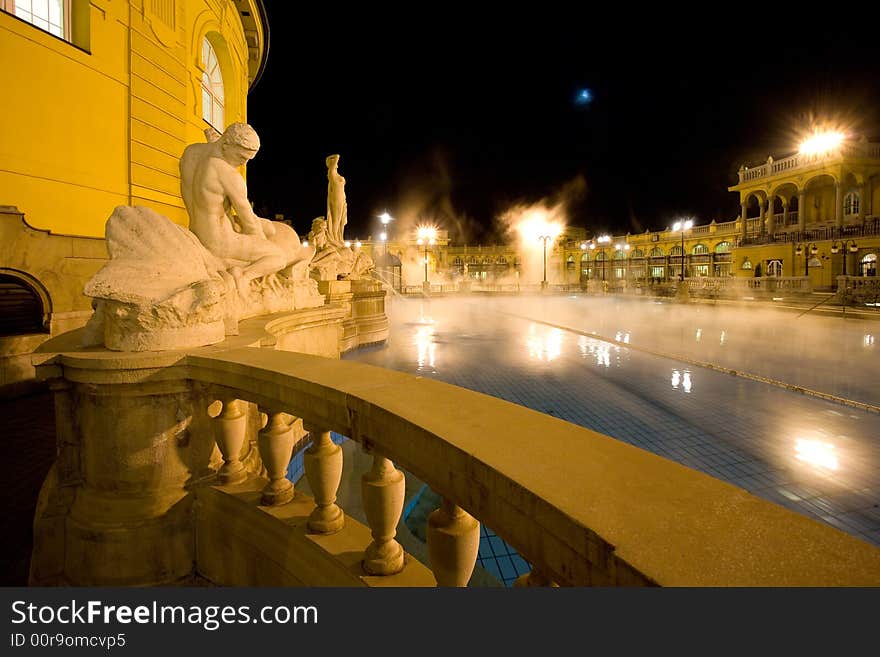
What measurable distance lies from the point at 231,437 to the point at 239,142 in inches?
120

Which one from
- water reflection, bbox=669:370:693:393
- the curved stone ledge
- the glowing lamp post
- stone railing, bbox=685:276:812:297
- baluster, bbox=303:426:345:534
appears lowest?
water reflection, bbox=669:370:693:393

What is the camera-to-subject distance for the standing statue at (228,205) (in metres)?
4.50

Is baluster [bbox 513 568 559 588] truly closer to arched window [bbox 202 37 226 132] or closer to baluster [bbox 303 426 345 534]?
baluster [bbox 303 426 345 534]

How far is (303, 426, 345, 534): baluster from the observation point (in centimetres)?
201

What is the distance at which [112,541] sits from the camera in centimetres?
251

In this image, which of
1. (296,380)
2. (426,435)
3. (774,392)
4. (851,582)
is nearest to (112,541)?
(296,380)

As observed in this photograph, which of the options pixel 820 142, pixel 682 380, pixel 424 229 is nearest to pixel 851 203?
pixel 820 142

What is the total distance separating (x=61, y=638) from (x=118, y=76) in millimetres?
10494

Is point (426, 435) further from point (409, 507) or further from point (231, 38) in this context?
point (231, 38)

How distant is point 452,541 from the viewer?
4.74ft

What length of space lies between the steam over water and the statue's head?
4.51 meters

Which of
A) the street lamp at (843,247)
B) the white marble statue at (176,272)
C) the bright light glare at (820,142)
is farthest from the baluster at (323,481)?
the bright light glare at (820,142)

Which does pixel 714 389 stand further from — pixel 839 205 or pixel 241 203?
pixel 839 205

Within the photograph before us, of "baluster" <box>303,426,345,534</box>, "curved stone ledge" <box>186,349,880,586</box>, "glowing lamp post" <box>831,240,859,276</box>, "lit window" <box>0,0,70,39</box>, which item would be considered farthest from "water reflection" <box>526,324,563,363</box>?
"glowing lamp post" <box>831,240,859,276</box>
